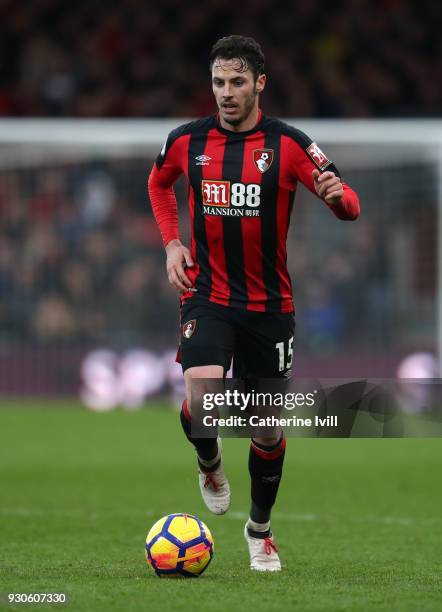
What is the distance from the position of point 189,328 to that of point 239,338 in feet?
0.75

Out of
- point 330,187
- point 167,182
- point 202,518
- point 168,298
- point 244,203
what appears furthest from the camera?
point 168,298

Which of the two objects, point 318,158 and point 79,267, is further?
point 79,267

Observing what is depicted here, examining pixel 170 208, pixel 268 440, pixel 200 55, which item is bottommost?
pixel 268 440

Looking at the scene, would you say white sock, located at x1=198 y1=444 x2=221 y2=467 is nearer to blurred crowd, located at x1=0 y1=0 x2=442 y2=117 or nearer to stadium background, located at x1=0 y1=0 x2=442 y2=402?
stadium background, located at x1=0 y1=0 x2=442 y2=402

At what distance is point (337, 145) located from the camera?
585 inches

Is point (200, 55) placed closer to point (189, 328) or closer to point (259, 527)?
point (189, 328)

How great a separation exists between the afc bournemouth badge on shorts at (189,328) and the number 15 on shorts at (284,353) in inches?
14.8

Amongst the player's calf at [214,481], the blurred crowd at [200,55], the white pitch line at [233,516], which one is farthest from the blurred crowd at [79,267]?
the player's calf at [214,481]

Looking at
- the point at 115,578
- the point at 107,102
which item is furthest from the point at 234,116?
the point at 107,102

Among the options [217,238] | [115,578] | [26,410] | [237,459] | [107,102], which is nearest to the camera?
[115,578]

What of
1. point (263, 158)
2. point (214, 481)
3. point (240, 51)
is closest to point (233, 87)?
point (240, 51)

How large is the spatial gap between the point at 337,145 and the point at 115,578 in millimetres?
10104

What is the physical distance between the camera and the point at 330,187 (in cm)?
527

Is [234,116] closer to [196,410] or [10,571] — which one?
[196,410]
